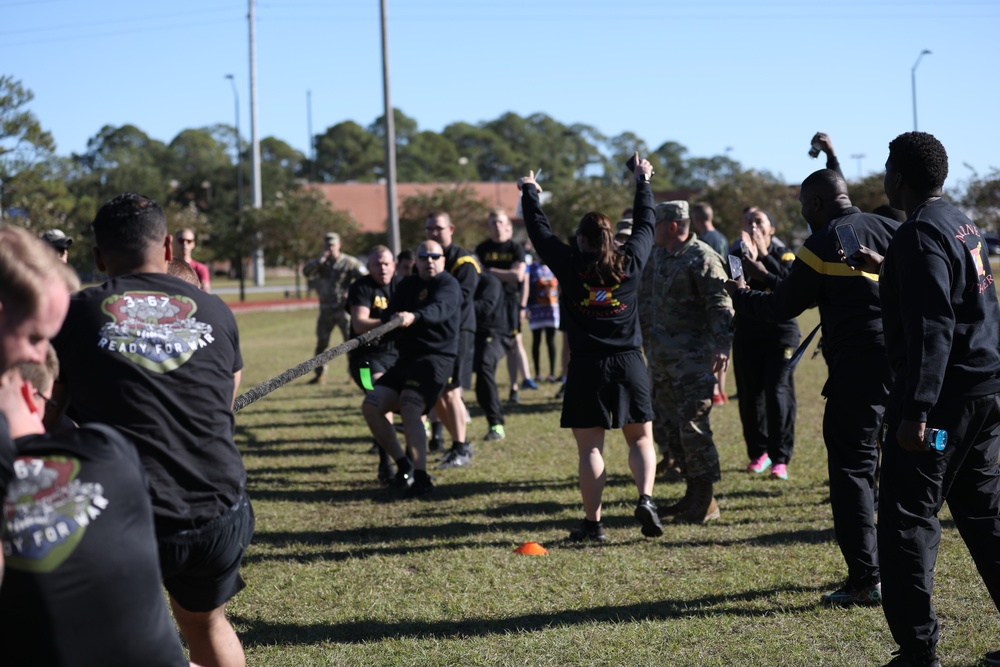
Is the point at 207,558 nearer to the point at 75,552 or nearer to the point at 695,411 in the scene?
the point at 75,552

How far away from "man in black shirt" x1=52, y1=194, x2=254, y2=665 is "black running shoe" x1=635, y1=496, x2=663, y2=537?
347 centimetres

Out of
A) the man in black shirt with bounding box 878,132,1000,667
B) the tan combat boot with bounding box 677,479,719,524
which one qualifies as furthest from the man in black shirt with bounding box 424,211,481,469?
the man in black shirt with bounding box 878,132,1000,667

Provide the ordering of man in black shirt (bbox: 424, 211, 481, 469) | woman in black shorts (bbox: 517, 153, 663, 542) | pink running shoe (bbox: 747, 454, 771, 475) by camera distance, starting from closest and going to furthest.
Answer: woman in black shorts (bbox: 517, 153, 663, 542) < pink running shoe (bbox: 747, 454, 771, 475) < man in black shirt (bbox: 424, 211, 481, 469)

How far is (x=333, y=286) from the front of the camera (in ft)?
48.0

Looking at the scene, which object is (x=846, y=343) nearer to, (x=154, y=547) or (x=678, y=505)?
(x=678, y=505)

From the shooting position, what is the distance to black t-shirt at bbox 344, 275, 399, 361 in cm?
892

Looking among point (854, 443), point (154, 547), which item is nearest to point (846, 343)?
point (854, 443)

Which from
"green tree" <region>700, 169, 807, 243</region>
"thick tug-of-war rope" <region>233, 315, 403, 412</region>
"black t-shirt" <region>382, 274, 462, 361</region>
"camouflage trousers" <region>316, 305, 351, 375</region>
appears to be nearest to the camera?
"thick tug-of-war rope" <region>233, 315, 403, 412</region>

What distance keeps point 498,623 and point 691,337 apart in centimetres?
286

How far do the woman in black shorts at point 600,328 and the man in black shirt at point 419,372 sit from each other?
1.79m

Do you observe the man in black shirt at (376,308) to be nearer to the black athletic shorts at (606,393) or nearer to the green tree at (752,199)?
the black athletic shorts at (606,393)

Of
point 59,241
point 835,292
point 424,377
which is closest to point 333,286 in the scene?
point 59,241

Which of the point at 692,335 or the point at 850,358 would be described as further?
the point at 692,335

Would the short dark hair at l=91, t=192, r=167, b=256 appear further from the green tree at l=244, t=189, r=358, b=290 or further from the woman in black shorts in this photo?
the green tree at l=244, t=189, r=358, b=290
